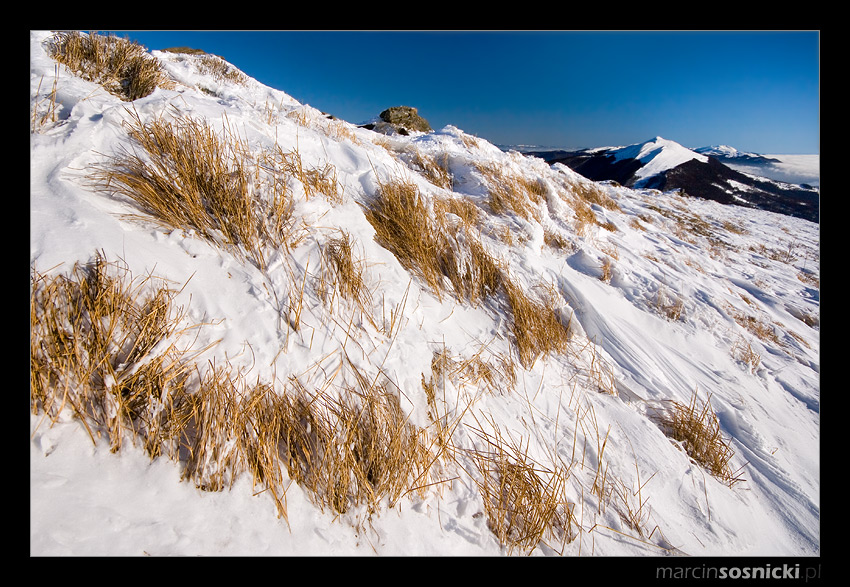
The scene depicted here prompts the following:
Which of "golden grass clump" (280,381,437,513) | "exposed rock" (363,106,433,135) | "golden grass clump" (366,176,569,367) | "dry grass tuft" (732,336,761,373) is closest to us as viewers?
"golden grass clump" (280,381,437,513)

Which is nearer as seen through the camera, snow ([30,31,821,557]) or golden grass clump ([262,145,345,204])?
snow ([30,31,821,557])

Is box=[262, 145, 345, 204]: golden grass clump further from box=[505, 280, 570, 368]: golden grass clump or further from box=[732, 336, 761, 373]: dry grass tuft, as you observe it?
box=[732, 336, 761, 373]: dry grass tuft

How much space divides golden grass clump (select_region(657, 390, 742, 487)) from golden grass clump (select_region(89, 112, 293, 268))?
256cm

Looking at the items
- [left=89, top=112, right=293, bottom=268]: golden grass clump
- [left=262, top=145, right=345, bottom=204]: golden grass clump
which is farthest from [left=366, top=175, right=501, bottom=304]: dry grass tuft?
[left=89, top=112, right=293, bottom=268]: golden grass clump

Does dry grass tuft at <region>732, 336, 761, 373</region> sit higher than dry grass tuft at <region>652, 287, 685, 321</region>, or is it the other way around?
dry grass tuft at <region>652, 287, 685, 321</region>

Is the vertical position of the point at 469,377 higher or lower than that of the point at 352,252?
lower

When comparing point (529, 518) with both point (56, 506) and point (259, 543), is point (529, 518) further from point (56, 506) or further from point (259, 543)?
point (56, 506)

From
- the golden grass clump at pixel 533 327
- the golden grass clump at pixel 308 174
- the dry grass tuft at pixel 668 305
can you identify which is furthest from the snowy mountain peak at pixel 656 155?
the golden grass clump at pixel 308 174

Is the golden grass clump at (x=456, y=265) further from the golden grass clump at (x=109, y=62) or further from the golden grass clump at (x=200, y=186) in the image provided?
the golden grass clump at (x=109, y=62)

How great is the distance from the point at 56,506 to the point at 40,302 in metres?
0.69

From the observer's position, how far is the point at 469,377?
1.83m

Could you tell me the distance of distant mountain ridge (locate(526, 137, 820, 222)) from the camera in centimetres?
1602
